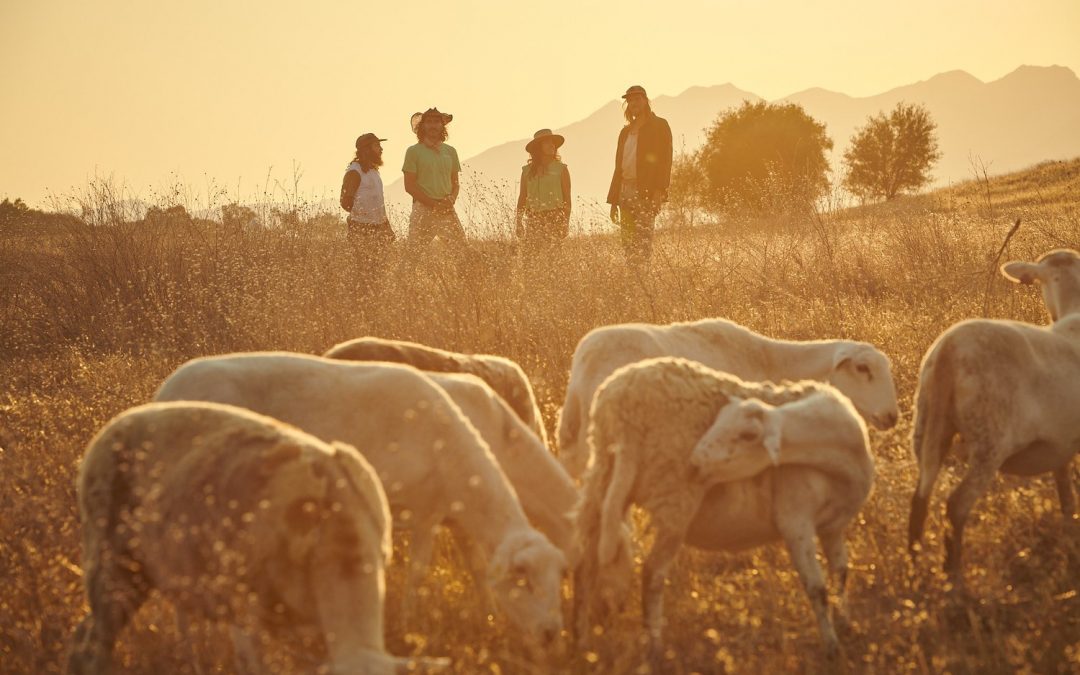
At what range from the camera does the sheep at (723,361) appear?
644 cm

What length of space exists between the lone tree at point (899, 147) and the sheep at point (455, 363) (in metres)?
49.4

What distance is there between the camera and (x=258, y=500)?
3.70 metres

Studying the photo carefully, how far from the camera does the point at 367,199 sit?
12773mm

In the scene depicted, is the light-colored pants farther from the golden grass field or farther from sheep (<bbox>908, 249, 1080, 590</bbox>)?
sheep (<bbox>908, 249, 1080, 590</bbox>)

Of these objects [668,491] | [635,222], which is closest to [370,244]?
[635,222]

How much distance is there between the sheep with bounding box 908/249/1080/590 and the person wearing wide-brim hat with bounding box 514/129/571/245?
767cm

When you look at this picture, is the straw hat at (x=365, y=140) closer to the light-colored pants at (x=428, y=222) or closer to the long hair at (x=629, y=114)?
the light-colored pants at (x=428, y=222)

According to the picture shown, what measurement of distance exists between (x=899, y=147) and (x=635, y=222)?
45665 millimetres

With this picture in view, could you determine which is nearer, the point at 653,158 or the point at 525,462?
the point at 525,462

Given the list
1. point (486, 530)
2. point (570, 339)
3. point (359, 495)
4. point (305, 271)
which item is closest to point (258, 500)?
point (359, 495)

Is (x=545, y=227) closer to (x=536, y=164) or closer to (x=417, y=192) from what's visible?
(x=536, y=164)

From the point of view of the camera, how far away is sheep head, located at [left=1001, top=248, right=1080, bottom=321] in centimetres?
704

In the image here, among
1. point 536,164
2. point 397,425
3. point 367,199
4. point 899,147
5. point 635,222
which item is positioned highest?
point 899,147

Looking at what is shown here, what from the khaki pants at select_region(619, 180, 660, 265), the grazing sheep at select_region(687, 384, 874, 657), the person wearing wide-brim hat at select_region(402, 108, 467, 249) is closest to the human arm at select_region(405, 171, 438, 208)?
the person wearing wide-brim hat at select_region(402, 108, 467, 249)
